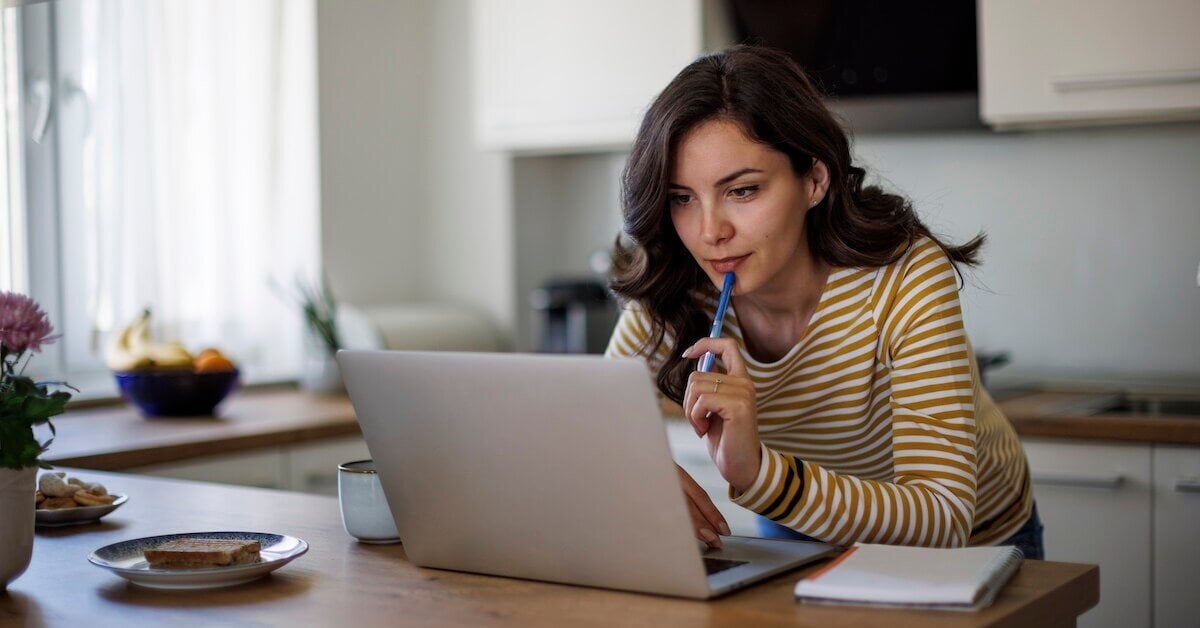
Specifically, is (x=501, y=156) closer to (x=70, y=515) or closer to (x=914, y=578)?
(x=70, y=515)

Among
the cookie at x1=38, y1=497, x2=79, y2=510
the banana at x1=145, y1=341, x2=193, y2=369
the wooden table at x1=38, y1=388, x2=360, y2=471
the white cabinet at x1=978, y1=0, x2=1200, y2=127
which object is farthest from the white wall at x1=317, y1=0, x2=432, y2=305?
the cookie at x1=38, y1=497, x2=79, y2=510

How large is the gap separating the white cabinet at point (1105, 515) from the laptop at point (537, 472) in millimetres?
1273

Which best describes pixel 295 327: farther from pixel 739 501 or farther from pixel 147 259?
pixel 739 501

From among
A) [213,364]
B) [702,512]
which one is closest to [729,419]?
[702,512]

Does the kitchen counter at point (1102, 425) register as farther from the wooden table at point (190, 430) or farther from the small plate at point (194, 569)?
the small plate at point (194, 569)

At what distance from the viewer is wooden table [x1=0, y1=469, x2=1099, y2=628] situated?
1.00 meters

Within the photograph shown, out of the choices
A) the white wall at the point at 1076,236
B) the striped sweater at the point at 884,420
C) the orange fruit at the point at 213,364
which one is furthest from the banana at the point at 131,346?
the white wall at the point at 1076,236

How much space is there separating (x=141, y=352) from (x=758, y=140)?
5.54 ft

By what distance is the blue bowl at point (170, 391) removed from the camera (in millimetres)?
2588

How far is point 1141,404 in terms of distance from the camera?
2650 mm

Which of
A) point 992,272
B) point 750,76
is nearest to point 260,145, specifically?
point 992,272

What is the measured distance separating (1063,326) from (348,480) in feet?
6.62

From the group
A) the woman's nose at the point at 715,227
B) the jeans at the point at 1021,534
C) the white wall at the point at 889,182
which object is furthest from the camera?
the white wall at the point at 889,182

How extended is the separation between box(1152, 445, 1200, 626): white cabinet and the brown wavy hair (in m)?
0.92
